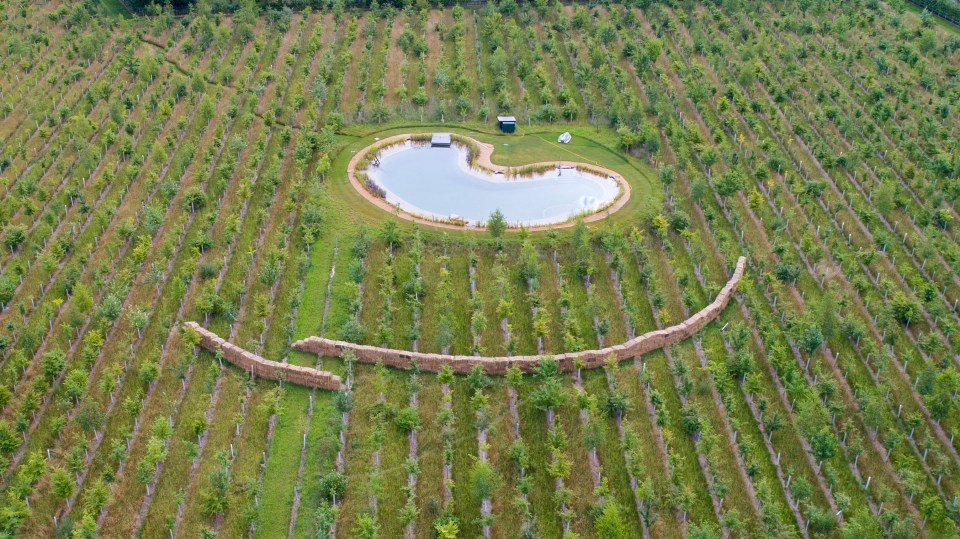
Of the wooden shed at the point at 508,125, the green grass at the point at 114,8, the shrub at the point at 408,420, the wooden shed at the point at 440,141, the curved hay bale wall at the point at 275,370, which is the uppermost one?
the green grass at the point at 114,8

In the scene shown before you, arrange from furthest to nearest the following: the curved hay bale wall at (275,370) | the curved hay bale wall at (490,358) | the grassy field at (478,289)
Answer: the curved hay bale wall at (490,358) < the curved hay bale wall at (275,370) < the grassy field at (478,289)

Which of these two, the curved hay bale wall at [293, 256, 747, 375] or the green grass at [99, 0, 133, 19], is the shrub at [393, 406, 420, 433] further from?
the green grass at [99, 0, 133, 19]

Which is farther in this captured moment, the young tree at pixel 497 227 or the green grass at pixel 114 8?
the green grass at pixel 114 8

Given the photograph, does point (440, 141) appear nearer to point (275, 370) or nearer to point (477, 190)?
point (477, 190)

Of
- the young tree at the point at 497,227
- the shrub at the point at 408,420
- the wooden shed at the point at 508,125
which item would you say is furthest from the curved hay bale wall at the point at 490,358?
the wooden shed at the point at 508,125

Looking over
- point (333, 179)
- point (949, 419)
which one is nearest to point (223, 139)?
point (333, 179)

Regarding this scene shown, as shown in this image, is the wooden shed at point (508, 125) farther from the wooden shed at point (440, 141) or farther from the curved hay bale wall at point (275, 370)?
the curved hay bale wall at point (275, 370)

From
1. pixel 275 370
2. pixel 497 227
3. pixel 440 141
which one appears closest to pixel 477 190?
pixel 440 141
